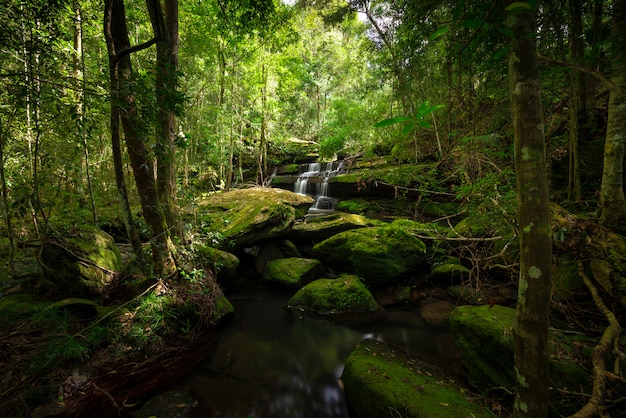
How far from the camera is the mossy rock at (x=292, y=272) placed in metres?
6.88

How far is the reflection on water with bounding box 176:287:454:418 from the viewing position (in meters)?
3.70

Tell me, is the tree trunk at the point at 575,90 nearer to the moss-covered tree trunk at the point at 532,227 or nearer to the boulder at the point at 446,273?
the boulder at the point at 446,273

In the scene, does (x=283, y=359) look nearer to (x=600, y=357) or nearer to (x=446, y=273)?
(x=600, y=357)

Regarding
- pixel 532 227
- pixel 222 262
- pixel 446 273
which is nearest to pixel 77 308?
pixel 222 262

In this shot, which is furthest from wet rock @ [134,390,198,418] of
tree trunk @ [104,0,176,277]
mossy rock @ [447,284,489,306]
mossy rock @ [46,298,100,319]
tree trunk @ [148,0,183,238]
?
mossy rock @ [447,284,489,306]

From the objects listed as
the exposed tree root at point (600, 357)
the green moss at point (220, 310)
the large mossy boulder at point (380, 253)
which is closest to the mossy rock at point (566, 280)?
the exposed tree root at point (600, 357)

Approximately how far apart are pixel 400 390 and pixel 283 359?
92.0 inches

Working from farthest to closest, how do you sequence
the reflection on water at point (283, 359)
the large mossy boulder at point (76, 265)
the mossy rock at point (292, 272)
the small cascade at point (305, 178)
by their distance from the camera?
1. the small cascade at point (305, 178)
2. the mossy rock at point (292, 272)
3. the large mossy boulder at point (76, 265)
4. the reflection on water at point (283, 359)

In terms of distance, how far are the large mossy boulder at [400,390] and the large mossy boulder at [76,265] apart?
456 centimetres

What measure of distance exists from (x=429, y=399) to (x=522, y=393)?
1.90 meters

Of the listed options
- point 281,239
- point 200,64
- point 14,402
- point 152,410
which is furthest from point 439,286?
point 200,64

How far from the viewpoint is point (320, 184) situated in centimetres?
1498

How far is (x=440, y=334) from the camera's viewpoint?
504 cm

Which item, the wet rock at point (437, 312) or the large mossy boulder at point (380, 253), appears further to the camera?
the large mossy boulder at point (380, 253)
